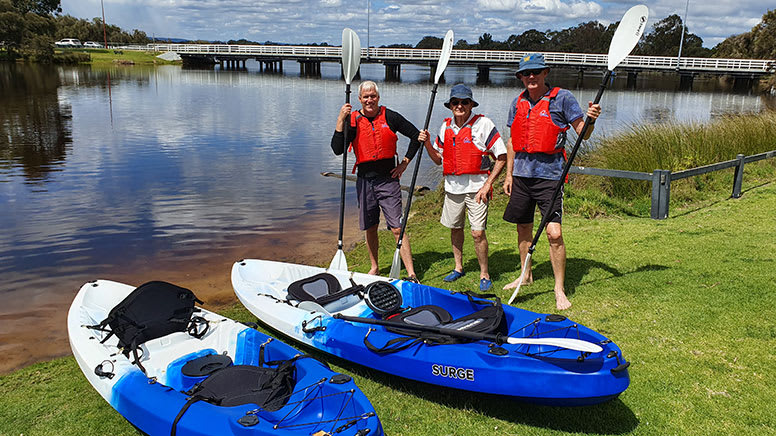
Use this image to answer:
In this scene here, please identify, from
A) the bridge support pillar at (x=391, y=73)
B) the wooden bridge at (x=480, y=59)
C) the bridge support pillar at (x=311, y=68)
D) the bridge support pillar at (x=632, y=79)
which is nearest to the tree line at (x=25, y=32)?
the wooden bridge at (x=480, y=59)

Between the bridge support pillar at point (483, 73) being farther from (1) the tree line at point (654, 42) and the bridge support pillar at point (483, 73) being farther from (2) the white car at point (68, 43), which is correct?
(2) the white car at point (68, 43)

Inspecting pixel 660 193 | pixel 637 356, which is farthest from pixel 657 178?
pixel 637 356

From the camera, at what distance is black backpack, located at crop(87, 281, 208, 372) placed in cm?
417

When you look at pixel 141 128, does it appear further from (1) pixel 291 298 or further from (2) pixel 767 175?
(2) pixel 767 175

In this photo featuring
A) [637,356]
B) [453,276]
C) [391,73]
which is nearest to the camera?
[637,356]

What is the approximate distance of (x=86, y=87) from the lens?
3064cm

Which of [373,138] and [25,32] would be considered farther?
[25,32]

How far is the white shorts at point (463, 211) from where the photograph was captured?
17.1 feet

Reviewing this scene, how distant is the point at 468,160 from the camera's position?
512cm

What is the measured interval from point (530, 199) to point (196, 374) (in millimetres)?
2988

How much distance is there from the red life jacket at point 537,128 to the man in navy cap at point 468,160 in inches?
15.3

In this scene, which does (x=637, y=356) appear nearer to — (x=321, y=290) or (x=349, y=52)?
(x=321, y=290)

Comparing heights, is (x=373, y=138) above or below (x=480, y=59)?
below

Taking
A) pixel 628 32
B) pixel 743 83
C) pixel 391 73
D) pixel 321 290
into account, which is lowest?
pixel 321 290
